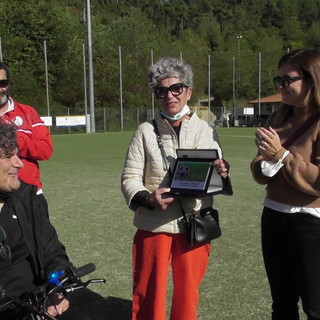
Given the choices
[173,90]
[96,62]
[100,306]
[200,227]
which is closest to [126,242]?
[100,306]

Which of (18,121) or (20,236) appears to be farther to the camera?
(18,121)

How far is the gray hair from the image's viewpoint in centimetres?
330

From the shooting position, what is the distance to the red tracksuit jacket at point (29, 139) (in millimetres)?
3758

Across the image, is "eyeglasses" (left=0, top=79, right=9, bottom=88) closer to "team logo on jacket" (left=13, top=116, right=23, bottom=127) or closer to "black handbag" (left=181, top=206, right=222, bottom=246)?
"team logo on jacket" (left=13, top=116, right=23, bottom=127)

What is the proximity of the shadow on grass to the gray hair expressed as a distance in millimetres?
2248

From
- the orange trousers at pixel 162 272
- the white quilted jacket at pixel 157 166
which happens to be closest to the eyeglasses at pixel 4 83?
the white quilted jacket at pixel 157 166

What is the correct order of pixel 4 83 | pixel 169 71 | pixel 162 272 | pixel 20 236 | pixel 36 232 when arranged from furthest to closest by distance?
1. pixel 4 83
2. pixel 162 272
3. pixel 169 71
4. pixel 36 232
5. pixel 20 236

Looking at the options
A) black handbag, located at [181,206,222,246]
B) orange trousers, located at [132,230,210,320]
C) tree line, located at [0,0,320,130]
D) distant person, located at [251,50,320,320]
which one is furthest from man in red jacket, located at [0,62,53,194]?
tree line, located at [0,0,320,130]

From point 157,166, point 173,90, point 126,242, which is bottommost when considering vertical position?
point 126,242

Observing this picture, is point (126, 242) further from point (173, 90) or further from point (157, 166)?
point (173, 90)

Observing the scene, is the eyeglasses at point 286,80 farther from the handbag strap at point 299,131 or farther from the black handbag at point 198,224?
the black handbag at point 198,224

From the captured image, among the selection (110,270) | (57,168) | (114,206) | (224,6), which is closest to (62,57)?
(57,168)

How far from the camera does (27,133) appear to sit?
3818mm

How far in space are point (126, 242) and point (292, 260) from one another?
380cm
